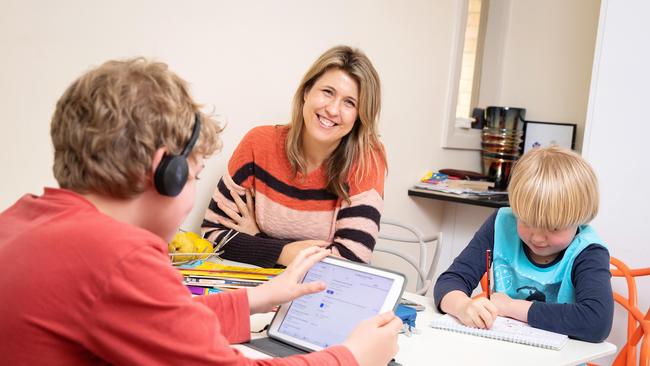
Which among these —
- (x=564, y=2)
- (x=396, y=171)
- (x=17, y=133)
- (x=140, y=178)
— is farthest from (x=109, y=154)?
(x=564, y=2)

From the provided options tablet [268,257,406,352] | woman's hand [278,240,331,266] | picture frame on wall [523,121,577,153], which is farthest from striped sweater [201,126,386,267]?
picture frame on wall [523,121,577,153]

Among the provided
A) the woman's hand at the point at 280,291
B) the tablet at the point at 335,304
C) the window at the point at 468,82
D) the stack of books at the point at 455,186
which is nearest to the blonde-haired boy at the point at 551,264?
the tablet at the point at 335,304

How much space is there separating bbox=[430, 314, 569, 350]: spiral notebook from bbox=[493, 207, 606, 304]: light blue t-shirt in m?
0.18

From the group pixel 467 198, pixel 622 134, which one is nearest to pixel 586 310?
pixel 622 134

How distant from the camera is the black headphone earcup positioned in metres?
0.81

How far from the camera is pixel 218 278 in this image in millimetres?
1427

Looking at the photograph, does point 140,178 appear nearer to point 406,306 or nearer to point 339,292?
point 339,292

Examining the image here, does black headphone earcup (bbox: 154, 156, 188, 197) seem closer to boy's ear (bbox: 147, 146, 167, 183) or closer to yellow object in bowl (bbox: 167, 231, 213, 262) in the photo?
boy's ear (bbox: 147, 146, 167, 183)

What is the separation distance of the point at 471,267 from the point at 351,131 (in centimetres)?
62

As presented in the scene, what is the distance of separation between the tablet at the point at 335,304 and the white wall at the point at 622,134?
1.56 meters

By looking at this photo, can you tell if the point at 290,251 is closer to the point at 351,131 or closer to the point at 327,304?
the point at 351,131

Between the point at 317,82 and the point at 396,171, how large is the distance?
1218 millimetres

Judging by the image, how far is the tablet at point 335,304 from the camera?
1150mm

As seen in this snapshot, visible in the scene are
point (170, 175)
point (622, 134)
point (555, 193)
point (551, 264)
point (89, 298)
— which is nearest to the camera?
point (89, 298)
